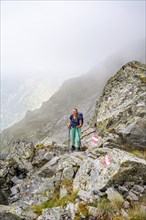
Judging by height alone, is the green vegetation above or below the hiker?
above

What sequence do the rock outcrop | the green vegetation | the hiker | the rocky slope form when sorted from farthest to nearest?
1. the hiker
2. the rock outcrop
3. the rocky slope
4. the green vegetation

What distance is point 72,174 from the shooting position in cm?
2134

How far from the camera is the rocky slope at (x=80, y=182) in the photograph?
15.3 metres

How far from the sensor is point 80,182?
19.0m

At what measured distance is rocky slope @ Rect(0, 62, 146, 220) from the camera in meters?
15.3

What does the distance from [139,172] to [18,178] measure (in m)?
14.0

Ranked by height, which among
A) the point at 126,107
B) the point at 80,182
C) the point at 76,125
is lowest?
the point at 126,107

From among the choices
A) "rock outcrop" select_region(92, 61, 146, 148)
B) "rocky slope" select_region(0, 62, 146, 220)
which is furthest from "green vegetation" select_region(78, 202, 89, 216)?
"rock outcrop" select_region(92, 61, 146, 148)

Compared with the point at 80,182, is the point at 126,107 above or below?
below

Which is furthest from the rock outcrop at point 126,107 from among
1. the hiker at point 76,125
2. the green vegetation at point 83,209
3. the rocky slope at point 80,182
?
the green vegetation at point 83,209

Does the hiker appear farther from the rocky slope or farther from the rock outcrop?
the rock outcrop

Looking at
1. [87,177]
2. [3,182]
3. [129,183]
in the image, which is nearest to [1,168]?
[3,182]

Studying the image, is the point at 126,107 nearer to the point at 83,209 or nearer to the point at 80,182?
the point at 80,182

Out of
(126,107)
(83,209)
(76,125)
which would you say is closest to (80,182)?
(83,209)
